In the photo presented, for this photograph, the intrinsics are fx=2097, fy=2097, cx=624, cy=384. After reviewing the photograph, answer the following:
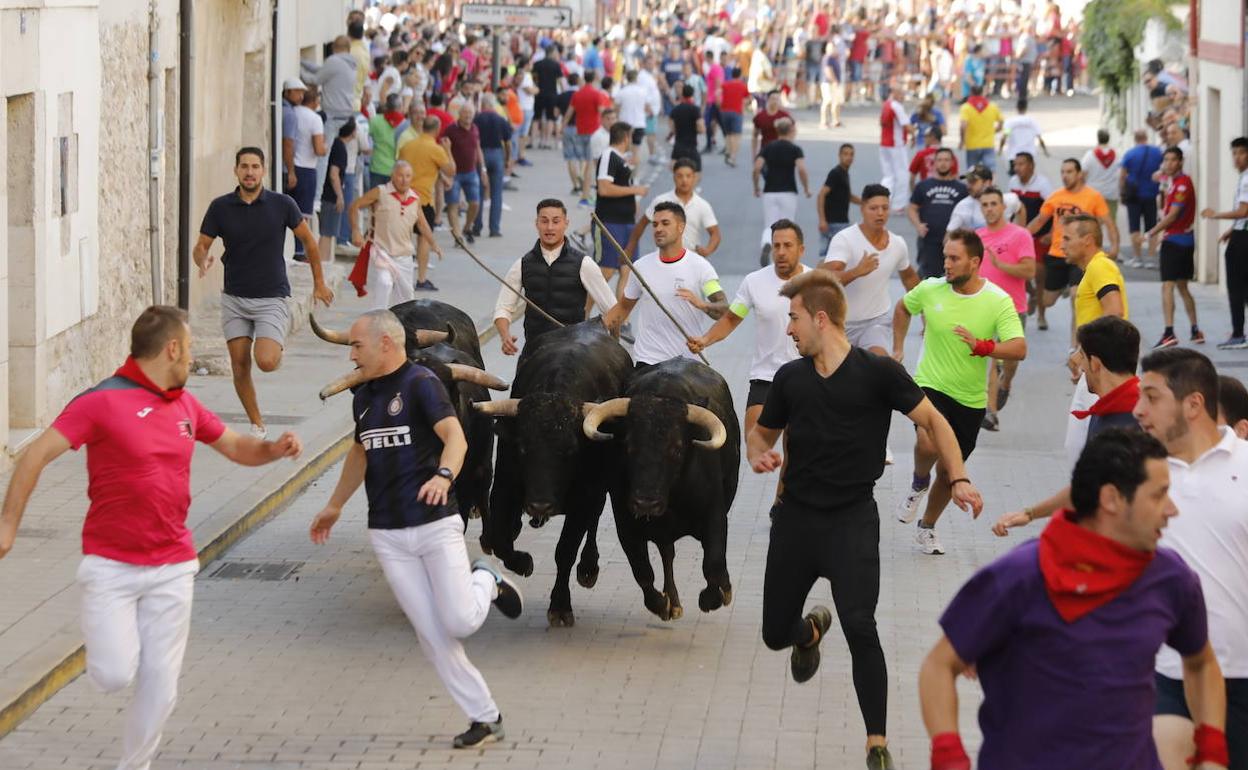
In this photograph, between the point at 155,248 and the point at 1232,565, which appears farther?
the point at 155,248

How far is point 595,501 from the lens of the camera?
10.7 m

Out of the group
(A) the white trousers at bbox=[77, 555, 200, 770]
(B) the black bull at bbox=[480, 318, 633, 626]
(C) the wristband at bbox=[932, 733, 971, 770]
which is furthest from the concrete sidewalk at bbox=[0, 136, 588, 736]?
(C) the wristband at bbox=[932, 733, 971, 770]

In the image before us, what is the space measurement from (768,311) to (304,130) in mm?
13203

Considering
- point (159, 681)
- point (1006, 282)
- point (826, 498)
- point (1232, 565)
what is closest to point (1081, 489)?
point (1232, 565)

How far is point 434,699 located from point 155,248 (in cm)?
1007

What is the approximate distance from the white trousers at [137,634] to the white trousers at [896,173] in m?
27.4

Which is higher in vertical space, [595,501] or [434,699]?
[595,501]

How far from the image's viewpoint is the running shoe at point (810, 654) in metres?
8.64

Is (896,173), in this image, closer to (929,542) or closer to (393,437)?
(929,542)

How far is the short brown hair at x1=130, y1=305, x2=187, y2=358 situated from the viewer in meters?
7.77

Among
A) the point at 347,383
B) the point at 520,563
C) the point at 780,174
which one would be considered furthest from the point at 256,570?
the point at 780,174

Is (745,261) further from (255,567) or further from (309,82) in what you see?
(255,567)

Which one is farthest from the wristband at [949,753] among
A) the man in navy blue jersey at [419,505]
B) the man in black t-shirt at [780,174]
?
the man in black t-shirt at [780,174]

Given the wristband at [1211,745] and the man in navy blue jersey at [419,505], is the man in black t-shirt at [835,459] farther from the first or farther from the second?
the wristband at [1211,745]
